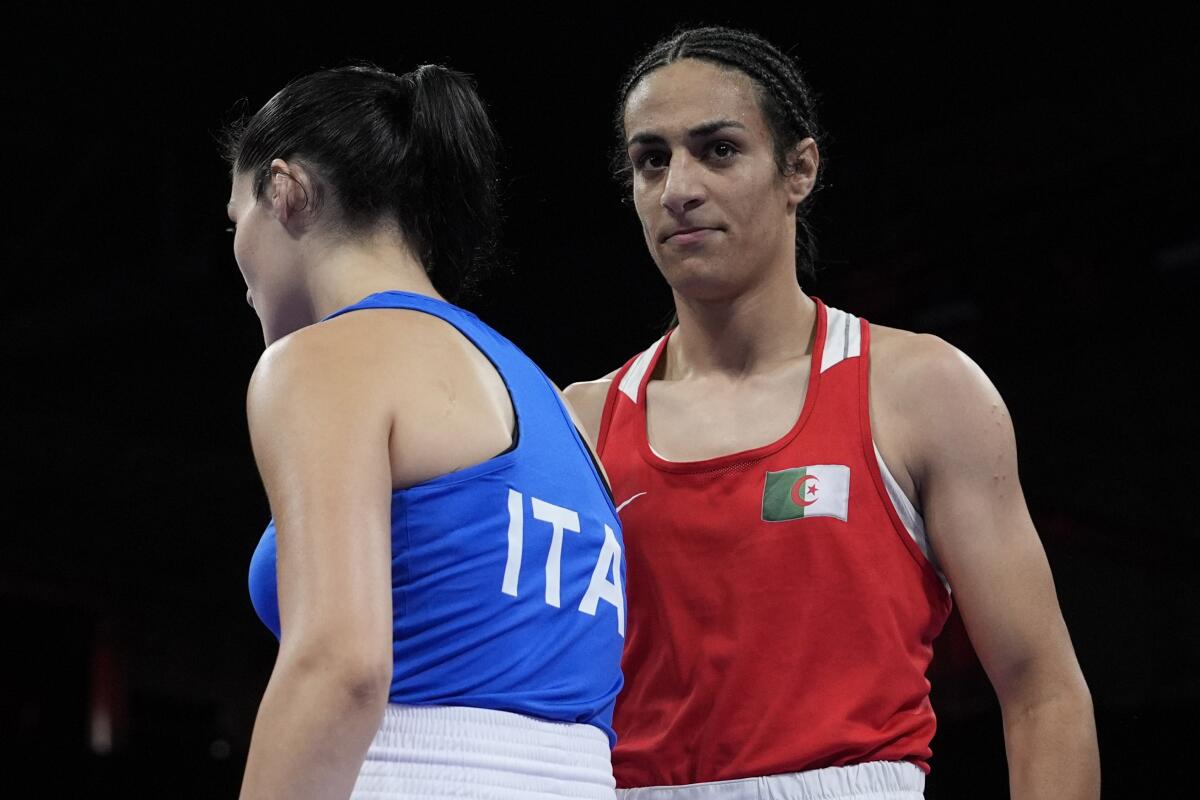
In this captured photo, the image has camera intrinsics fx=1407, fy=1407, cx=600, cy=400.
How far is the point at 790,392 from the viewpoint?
6.35ft

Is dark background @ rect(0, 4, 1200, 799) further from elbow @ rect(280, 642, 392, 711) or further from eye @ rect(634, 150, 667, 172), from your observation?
elbow @ rect(280, 642, 392, 711)

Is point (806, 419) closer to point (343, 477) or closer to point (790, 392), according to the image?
point (790, 392)

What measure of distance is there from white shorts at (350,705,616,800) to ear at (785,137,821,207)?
104 cm

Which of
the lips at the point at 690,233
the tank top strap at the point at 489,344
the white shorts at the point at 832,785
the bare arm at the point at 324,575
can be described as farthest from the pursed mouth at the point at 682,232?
the bare arm at the point at 324,575

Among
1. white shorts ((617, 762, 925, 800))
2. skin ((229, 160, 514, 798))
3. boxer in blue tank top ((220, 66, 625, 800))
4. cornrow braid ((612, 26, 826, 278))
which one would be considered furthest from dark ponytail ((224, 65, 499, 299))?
white shorts ((617, 762, 925, 800))

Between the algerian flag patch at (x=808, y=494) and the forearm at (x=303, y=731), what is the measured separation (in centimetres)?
Result: 82

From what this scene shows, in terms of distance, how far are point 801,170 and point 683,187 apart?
226 millimetres

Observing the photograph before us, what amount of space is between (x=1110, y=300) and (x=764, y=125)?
4633 mm

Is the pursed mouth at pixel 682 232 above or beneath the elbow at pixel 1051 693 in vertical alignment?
above

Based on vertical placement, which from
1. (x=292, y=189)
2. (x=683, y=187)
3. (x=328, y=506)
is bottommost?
(x=328, y=506)

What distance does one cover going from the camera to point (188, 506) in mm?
10133

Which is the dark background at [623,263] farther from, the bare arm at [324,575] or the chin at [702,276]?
the bare arm at [324,575]

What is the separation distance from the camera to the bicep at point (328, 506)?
111 centimetres

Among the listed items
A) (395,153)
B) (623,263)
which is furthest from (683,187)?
(623,263)
